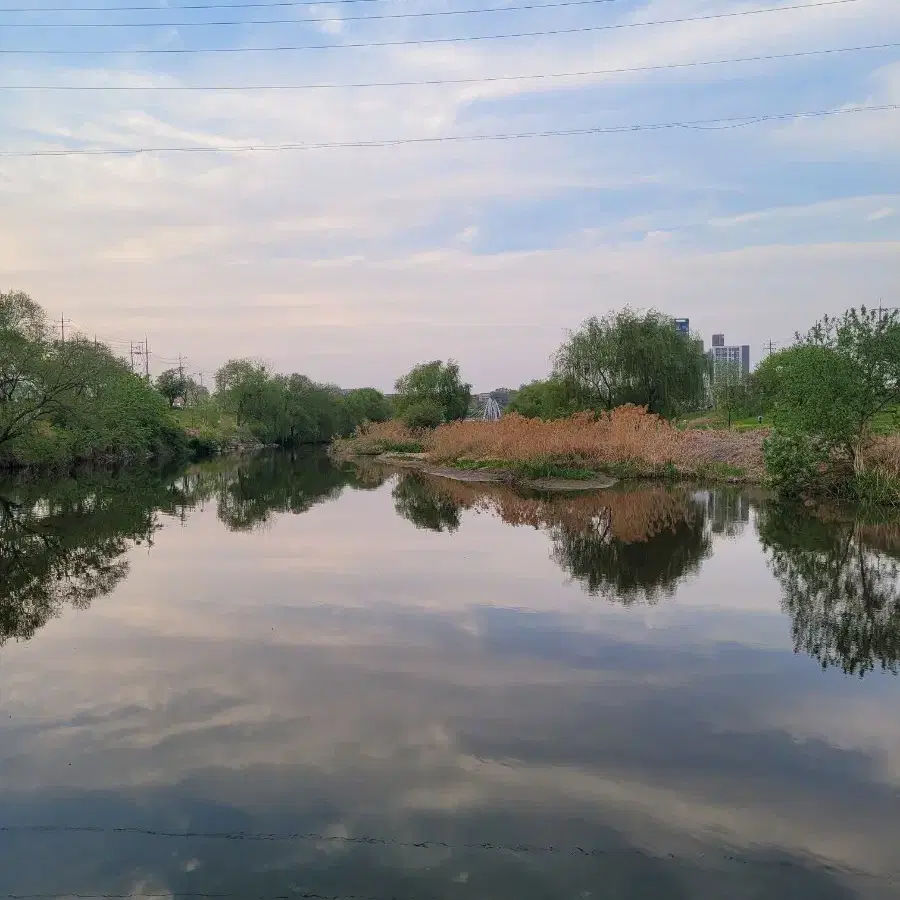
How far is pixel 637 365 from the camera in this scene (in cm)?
4012

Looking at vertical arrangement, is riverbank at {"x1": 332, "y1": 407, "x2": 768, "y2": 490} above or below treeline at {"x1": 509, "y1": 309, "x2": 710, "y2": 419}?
below

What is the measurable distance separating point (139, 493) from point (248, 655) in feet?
72.8

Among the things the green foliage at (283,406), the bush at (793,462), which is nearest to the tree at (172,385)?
the green foliage at (283,406)

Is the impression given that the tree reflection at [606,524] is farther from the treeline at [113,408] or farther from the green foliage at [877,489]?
the treeline at [113,408]

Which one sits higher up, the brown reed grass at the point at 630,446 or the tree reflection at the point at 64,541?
the brown reed grass at the point at 630,446

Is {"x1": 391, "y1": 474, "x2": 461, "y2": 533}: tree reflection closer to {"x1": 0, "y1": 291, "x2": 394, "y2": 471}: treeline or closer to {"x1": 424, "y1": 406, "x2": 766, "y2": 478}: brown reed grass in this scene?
{"x1": 424, "y1": 406, "x2": 766, "y2": 478}: brown reed grass

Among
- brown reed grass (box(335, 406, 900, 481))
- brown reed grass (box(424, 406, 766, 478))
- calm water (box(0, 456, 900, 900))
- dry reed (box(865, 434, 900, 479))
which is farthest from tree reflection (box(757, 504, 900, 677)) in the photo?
brown reed grass (box(424, 406, 766, 478))

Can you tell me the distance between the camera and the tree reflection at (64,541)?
11.0 meters

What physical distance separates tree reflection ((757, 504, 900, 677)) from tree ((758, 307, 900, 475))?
3.79 meters

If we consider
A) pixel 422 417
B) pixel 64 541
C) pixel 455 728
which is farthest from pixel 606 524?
pixel 422 417

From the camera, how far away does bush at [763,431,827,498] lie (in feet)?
71.6

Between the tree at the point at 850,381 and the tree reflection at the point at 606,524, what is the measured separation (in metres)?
3.76

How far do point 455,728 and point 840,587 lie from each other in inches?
290

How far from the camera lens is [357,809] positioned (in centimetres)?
511
